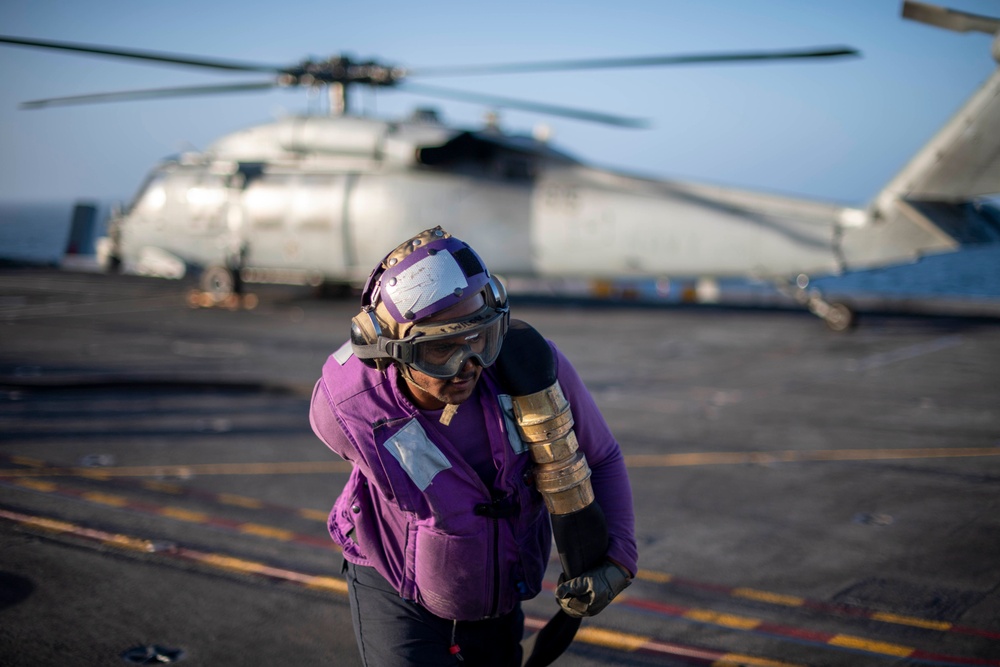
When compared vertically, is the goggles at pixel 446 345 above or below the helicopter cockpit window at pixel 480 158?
above

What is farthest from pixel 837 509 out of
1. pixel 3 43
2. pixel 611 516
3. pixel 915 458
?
pixel 3 43

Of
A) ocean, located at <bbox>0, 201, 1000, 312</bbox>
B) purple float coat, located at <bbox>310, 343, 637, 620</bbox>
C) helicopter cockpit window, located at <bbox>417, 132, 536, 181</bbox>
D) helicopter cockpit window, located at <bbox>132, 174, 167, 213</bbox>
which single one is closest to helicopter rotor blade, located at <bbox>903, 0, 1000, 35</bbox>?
ocean, located at <bbox>0, 201, 1000, 312</bbox>

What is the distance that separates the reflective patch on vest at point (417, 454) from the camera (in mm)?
2896

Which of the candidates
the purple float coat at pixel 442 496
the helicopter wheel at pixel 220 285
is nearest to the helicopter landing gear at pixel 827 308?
the helicopter wheel at pixel 220 285

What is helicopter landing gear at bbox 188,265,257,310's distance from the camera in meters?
19.9

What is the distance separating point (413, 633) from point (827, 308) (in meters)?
15.8

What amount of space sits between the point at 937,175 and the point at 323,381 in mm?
14117

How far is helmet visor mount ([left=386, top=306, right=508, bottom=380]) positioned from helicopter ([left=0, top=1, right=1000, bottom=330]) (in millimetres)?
10598

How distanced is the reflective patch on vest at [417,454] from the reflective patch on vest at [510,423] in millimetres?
238

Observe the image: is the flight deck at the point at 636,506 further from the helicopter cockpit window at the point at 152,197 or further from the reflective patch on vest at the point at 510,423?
the helicopter cockpit window at the point at 152,197

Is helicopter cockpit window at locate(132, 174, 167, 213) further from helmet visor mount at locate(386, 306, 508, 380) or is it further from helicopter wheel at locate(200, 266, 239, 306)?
helmet visor mount at locate(386, 306, 508, 380)

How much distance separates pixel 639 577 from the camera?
5.80m

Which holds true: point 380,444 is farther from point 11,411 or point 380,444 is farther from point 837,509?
point 11,411

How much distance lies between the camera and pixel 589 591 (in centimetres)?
291
